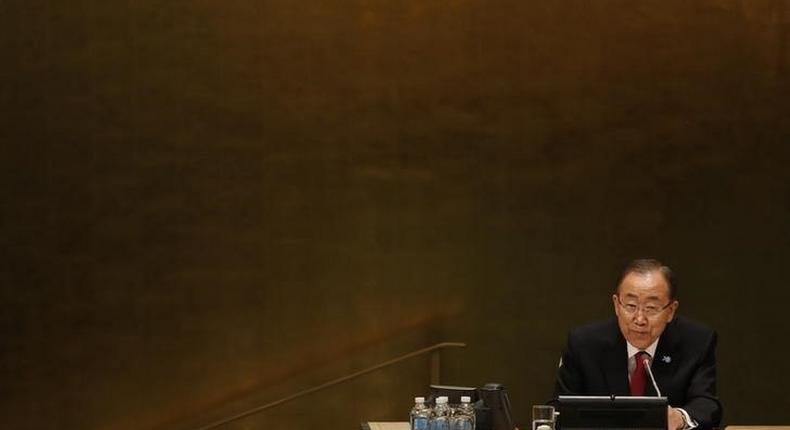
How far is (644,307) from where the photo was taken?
407cm

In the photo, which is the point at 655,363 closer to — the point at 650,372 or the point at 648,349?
the point at 648,349

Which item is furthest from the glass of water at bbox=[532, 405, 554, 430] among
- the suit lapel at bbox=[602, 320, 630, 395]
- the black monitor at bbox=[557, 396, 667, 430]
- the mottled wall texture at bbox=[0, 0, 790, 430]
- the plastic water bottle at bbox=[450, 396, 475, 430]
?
the mottled wall texture at bbox=[0, 0, 790, 430]

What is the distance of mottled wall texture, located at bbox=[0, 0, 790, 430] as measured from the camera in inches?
220

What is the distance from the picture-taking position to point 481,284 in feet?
19.3

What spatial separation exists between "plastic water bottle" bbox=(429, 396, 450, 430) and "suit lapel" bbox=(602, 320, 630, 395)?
743mm

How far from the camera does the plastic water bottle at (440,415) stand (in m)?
3.53

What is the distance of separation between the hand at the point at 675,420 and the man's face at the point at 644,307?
37 centimetres

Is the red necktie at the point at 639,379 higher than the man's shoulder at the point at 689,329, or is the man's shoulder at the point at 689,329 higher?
the man's shoulder at the point at 689,329

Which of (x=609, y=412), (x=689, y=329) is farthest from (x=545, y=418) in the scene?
(x=689, y=329)

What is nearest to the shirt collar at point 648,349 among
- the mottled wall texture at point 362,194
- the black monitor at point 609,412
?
the black monitor at point 609,412

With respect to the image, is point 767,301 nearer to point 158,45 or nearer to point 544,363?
point 544,363

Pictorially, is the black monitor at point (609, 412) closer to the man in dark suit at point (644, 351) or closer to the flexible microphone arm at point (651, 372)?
the flexible microphone arm at point (651, 372)

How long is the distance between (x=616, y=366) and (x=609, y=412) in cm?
70

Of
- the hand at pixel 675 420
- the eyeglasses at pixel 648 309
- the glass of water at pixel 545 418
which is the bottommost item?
the hand at pixel 675 420
